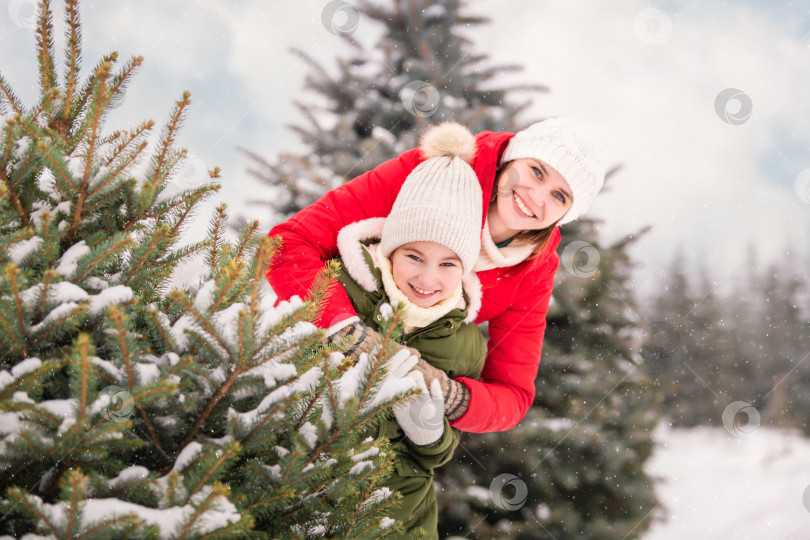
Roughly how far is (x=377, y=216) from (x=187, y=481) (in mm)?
1556

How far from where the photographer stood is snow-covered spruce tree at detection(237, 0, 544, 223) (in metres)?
3.44

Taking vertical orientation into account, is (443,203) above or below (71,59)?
below

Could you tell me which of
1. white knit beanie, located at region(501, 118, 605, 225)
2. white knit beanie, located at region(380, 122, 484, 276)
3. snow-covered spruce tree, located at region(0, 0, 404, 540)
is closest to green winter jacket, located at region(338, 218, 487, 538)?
white knit beanie, located at region(380, 122, 484, 276)

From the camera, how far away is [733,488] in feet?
23.3

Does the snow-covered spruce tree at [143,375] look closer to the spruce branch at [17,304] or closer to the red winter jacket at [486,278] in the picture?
the spruce branch at [17,304]

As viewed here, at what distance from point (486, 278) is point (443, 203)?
47 centimetres

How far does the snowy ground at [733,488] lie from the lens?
6.36 meters

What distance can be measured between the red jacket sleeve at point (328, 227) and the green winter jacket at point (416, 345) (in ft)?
0.30

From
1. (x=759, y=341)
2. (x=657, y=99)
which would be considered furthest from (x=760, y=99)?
(x=759, y=341)

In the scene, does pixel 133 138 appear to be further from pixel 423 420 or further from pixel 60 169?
pixel 423 420

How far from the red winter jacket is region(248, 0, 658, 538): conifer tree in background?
94 cm

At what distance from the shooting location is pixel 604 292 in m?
3.50

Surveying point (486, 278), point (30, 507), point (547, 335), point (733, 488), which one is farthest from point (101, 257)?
point (733, 488)

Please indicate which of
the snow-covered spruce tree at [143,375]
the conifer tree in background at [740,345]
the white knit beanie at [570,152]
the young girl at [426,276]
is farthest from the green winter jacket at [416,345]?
the conifer tree in background at [740,345]
